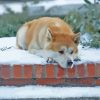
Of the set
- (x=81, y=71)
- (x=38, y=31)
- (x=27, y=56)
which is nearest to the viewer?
(x=81, y=71)

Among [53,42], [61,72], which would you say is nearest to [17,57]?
[53,42]

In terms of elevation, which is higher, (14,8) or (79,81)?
(79,81)

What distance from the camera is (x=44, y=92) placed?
624 centimetres

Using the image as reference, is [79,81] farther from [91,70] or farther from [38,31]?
[38,31]

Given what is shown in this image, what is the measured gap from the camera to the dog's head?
6.37 meters

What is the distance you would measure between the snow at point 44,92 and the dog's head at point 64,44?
364 mm

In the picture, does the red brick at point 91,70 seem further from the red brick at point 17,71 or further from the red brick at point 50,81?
the red brick at point 17,71

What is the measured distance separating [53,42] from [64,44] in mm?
165

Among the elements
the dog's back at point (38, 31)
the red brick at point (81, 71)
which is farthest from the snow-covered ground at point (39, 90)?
the dog's back at point (38, 31)

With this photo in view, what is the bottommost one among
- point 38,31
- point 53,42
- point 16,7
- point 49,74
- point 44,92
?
point 16,7

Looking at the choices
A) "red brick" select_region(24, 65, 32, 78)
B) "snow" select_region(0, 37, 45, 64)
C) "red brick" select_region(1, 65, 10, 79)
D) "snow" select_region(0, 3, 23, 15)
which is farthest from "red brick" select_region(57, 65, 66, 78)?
"snow" select_region(0, 3, 23, 15)

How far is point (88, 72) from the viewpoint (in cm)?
635

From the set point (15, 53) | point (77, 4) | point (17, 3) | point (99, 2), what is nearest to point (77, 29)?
point (99, 2)

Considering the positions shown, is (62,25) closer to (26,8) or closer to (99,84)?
(99,84)
